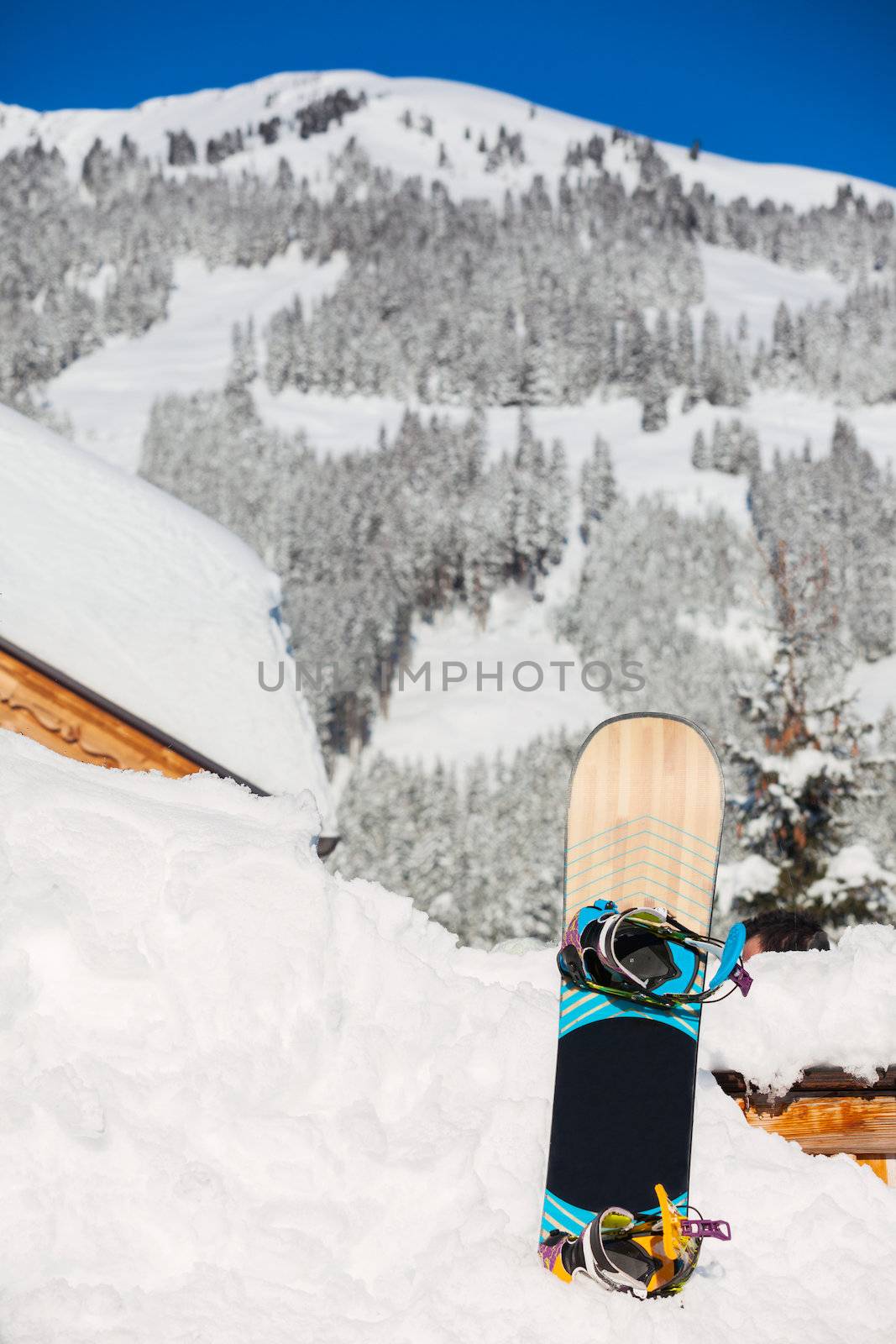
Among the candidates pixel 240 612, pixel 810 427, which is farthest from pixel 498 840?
pixel 810 427

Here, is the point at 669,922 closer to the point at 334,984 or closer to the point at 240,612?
the point at 334,984

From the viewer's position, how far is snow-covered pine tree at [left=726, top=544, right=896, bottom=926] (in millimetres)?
13555

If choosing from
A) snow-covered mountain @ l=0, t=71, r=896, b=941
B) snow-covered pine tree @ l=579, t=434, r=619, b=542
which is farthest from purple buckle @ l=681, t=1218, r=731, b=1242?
snow-covered pine tree @ l=579, t=434, r=619, b=542

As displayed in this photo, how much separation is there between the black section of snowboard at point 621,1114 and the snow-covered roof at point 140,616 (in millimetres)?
3109

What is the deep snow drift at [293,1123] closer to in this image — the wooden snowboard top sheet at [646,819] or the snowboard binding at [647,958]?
the snowboard binding at [647,958]

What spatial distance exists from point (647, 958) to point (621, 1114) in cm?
49

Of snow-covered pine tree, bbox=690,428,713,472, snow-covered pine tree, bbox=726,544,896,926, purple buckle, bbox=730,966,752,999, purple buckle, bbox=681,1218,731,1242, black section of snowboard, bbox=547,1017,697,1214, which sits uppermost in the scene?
snow-covered pine tree, bbox=690,428,713,472

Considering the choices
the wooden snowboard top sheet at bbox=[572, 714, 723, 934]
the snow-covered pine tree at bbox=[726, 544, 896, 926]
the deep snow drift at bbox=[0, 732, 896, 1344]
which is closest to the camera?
the deep snow drift at bbox=[0, 732, 896, 1344]

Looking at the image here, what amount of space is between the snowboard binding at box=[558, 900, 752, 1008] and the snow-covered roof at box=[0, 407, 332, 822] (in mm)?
3036

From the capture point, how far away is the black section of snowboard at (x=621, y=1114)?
2869 mm

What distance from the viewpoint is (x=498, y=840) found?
64.9 meters

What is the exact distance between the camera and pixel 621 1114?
116 inches

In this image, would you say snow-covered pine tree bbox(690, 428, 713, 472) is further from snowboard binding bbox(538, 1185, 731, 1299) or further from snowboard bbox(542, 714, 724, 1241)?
snowboard binding bbox(538, 1185, 731, 1299)

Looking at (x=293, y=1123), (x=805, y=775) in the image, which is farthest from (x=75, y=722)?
(x=805, y=775)
